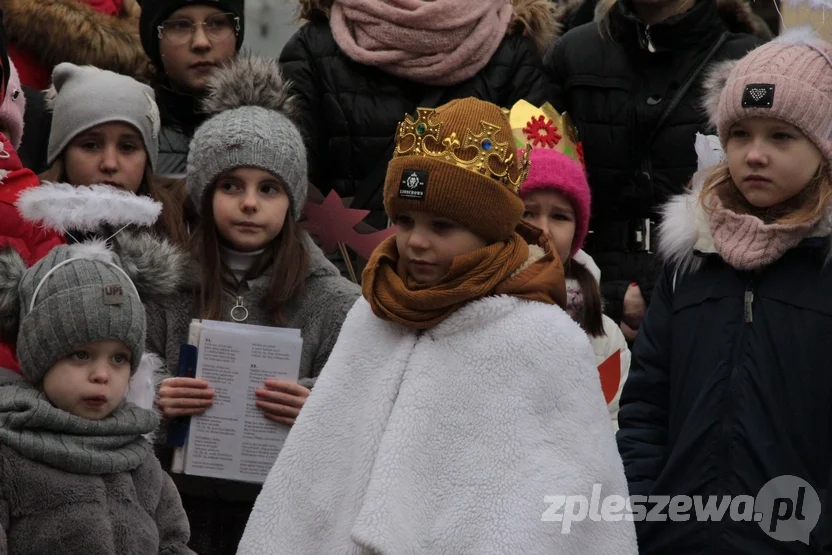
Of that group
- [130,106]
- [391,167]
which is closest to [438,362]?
[391,167]

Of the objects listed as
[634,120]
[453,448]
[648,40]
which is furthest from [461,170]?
[648,40]

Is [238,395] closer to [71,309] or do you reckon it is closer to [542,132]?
[71,309]

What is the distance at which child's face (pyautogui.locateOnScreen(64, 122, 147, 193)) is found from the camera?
6121 mm

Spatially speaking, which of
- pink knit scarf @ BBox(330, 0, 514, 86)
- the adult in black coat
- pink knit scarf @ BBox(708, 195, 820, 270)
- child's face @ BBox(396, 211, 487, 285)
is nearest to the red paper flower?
pink knit scarf @ BBox(330, 0, 514, 86)

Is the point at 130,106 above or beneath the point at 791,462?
above

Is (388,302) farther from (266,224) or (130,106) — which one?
(130,106)

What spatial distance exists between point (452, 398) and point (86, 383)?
40.6 inches

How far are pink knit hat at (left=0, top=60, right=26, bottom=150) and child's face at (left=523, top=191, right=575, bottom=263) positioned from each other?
1912 millimetres

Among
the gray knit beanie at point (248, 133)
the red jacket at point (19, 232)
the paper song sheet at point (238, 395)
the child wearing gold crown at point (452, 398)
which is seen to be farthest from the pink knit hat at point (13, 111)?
the child wearing gold crown at point (452, 398)

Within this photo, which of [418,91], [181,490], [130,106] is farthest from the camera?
[418,91]

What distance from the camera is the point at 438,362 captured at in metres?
4.80

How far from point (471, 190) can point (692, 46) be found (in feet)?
8.46

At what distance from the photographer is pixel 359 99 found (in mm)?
6926

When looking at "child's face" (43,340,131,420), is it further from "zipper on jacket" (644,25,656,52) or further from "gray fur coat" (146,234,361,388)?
"zipper on jacket" (644,25,656,52)
